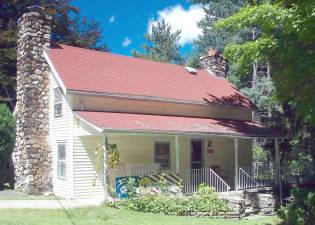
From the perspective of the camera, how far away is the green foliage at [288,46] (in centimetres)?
1235

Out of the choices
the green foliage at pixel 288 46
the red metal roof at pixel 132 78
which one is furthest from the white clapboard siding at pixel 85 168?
the green foliage at pixel 288 46

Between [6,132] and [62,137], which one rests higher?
[6,132]

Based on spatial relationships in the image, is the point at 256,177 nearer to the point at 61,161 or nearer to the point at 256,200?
the point at 256,200

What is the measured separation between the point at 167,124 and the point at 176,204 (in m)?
4.86

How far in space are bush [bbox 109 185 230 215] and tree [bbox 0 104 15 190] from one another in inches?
334

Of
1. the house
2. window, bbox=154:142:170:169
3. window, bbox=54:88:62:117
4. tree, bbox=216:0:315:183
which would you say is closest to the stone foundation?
the house

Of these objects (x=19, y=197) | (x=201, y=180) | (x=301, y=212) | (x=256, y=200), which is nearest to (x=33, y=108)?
(x=19, y=197)

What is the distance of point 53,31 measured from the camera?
33156mm

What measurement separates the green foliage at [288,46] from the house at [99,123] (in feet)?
14.3

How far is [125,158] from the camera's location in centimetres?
1891

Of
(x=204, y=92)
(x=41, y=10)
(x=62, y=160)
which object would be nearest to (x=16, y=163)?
(x=62, y=160)

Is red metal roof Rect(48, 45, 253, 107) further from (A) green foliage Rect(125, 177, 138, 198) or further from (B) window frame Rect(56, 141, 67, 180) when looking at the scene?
(A) green foliage Rect(125, 177, 138, 198)

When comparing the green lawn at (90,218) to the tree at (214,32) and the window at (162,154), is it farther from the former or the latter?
the tree at (214,32)

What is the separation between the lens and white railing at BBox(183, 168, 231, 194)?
61.9ft
